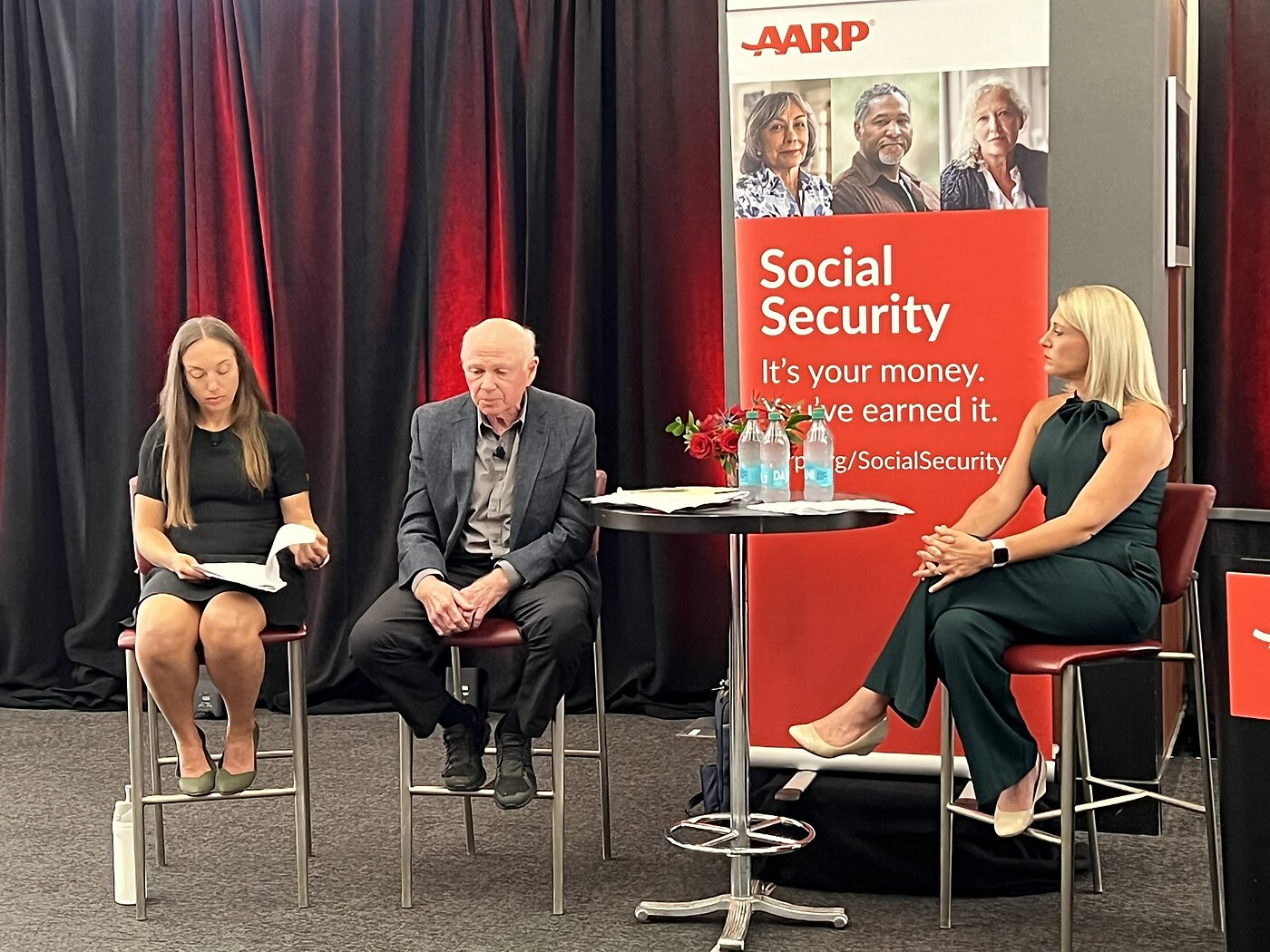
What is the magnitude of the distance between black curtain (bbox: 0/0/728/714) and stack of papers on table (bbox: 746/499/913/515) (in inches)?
76.3

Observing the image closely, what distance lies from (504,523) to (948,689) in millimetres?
1096

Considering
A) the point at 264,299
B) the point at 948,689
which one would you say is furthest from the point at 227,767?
the point at 264,299

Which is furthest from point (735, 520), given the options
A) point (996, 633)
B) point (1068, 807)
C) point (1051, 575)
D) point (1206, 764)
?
point (1206, 764)

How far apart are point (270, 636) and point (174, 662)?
21cm

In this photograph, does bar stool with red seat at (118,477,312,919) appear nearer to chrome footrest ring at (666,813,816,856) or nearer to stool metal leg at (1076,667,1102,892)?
chrome footrest ring at (666,813,816,856)

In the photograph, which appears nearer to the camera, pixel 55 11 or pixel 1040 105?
pixel 1040 105

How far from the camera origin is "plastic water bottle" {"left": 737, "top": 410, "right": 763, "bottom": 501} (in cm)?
329

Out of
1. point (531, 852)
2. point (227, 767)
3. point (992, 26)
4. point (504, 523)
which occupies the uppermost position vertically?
point (992, 26)

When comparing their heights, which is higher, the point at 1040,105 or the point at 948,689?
the point at 1040,105

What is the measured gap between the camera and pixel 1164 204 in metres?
3.81

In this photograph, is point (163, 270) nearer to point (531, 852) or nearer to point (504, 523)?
point (504, 523)

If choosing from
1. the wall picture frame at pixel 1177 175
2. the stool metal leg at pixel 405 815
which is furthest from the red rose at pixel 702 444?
the wall picture frame at pixel 1177 175

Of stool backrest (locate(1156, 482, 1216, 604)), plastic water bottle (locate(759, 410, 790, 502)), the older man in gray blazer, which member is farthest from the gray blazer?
stool backrest (locate(1156, 482, 1216, 604))

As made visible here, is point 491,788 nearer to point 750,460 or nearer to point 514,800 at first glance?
point 514,800
